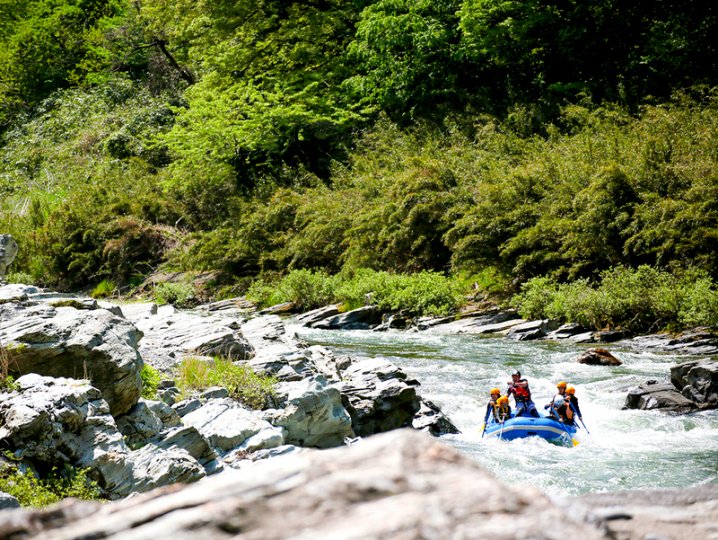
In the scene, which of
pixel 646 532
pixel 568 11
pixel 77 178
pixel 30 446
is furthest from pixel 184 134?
pixel 646 532

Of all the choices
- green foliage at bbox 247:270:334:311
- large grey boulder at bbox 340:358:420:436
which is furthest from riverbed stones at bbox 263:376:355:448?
green foliage at bbox 247:270:334:311

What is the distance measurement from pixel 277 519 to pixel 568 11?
27135 mm

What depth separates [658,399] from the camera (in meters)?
10.6

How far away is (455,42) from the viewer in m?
28.5

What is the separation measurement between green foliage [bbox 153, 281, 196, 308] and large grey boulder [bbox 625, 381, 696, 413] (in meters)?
17.6

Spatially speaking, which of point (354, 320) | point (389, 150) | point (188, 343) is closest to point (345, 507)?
point (188, 343)

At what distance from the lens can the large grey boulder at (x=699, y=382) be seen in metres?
10.4

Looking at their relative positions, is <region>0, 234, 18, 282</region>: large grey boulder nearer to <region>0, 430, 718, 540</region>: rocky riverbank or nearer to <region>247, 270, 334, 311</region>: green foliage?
<region>247, 270, 334, 311</region>: green foliage

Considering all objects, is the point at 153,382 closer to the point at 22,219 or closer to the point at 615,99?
the point at 615,99

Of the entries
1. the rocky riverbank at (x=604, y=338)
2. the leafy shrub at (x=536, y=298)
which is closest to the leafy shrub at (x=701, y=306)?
the rocky riverbank at (x=604, y=338)

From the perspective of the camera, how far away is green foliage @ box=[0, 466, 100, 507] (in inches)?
196

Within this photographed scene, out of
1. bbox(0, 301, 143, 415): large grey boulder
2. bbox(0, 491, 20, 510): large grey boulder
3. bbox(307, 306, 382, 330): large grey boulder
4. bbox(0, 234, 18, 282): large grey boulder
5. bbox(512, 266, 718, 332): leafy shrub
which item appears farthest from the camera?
bbox(307, 306, 382, 330): large grey boulder

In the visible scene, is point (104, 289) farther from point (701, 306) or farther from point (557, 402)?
point (557, 402)

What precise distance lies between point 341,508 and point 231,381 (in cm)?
805
